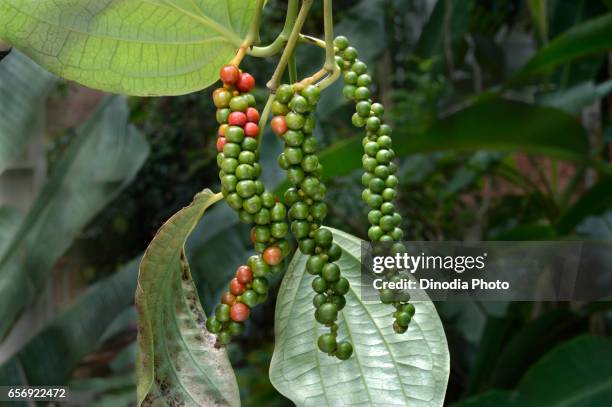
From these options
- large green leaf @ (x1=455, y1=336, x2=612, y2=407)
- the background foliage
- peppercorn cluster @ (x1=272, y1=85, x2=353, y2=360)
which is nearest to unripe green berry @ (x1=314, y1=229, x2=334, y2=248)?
peppercorn cluster @ (x1=272, y1=85, x2=353, y2=360)

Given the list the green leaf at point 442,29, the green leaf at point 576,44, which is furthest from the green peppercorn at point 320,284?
the green leaf at point 442,29

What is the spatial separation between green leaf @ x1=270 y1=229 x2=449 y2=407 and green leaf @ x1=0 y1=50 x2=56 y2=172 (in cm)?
44

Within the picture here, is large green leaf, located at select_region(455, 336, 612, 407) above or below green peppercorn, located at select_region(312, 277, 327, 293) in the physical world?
below

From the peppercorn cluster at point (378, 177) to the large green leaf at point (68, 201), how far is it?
0.65 metres

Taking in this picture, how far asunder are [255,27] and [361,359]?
130mm

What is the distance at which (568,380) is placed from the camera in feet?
2.57

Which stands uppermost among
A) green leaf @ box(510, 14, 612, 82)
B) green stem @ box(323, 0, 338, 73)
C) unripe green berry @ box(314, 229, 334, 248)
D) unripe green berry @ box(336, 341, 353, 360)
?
green leaf @ box(510, 14, 612, 82)

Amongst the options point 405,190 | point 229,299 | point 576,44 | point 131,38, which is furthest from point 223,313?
point 405,190

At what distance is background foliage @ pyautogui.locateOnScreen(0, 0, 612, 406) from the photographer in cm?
81

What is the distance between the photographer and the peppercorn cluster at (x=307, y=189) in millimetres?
220

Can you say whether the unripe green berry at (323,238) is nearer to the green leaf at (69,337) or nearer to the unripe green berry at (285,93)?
the unripe green berry at (285,93)

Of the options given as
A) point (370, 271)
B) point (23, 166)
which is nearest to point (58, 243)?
point (23, 166)

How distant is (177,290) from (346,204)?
128 centimetres

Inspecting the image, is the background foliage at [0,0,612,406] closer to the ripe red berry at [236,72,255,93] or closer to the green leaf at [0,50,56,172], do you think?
the green leaf at [0,50,56,172]
